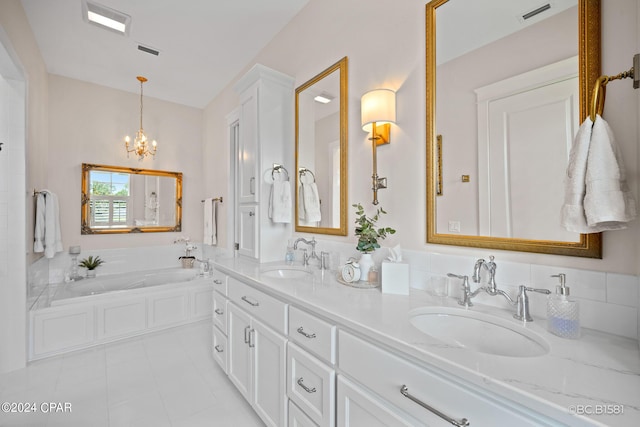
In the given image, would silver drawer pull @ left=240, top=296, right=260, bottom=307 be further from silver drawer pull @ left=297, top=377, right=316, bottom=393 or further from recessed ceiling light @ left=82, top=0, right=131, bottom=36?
recessed ceiling light @ left=82, top=0, right=131, bottom=36

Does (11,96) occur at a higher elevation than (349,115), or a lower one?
higher

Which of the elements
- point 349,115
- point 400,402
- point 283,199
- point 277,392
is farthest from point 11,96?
point 400,402

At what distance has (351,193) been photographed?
182 cm

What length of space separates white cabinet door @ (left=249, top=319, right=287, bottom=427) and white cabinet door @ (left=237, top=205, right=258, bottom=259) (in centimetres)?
78

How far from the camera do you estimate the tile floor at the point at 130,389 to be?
5.57 ft

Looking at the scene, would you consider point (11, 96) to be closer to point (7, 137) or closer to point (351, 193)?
point (7, 137)

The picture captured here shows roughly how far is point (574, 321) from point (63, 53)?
4301 millimetres

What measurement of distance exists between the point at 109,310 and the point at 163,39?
2.61m

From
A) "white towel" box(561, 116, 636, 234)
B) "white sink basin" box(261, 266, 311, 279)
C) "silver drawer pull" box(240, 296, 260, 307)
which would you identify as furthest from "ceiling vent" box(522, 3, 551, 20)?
"silver drawer pull" box(240, 296, 260, 307)

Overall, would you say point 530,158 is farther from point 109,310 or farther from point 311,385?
point 109,310

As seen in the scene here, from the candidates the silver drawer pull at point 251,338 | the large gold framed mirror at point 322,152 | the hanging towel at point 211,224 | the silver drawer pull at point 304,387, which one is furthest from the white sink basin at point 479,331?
the hanging towel at point 211,224

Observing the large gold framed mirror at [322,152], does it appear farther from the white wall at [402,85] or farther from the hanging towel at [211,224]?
the hanging towel at [211,224]

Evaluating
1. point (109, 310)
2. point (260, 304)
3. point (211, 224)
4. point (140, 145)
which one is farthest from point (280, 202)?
point (140, 145)

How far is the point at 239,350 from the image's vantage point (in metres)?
1.78
